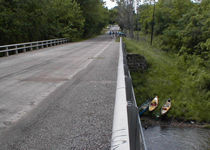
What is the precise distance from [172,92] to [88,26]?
159 feet

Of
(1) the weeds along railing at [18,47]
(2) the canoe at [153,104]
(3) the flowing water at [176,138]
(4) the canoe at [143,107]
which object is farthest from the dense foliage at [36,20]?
(3) the flowing water at [176,138]

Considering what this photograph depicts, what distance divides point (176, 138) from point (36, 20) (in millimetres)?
27832

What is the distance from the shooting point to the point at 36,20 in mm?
34281

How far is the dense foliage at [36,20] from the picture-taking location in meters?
27.8

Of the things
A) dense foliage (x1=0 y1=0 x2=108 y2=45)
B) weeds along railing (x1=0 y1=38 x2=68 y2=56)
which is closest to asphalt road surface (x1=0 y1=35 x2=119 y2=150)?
weeds along railing (x1=0 y1=38 x2=68 y2=56)

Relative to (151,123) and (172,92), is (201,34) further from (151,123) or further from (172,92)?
(151,123)

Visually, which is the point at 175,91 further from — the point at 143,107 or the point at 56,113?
the point at 56,113

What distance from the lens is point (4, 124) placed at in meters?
5.14

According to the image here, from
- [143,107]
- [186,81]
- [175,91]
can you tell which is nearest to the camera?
[143,107]

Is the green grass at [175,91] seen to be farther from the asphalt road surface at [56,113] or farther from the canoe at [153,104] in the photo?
the asphalt road surface at [56,113]

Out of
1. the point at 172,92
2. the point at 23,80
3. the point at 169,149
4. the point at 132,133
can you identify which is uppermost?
the point at 132,133

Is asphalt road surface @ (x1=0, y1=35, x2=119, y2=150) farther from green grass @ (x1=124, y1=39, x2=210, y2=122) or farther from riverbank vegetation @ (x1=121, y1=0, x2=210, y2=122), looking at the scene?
riverbank vegetation @ (x1=121, y1=0, x2=210, y2=122)

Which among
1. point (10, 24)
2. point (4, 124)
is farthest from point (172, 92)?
point (10, 24)

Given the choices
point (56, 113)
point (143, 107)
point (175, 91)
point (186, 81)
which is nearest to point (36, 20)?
point (186, 81)
